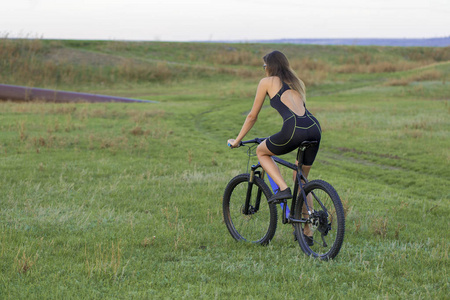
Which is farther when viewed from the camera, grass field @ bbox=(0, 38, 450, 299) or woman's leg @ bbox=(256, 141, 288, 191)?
woman's leg @ bbox=(256, 141, 288, 191)

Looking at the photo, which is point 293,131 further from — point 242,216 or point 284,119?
point 242,216

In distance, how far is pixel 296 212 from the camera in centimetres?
550

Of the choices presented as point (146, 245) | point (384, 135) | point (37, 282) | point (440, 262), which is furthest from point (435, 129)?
point (37, 282)

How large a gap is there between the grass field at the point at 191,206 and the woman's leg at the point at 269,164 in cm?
84

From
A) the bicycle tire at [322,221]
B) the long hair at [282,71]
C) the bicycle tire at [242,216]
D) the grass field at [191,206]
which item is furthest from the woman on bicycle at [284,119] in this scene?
the grass field at [191,206]

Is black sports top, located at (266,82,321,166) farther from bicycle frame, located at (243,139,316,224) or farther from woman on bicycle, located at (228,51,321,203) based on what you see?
bicycle frame, located at (243,139,316,224)

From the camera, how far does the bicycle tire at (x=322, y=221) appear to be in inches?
191

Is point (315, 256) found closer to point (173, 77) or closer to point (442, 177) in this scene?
point (442, 177)

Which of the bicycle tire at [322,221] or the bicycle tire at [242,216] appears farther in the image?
the bicycle tire at [242,216]

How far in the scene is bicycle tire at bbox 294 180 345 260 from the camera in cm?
486

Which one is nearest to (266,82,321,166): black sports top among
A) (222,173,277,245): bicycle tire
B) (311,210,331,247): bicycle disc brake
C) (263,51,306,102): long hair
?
(263,51,306,102): long hair

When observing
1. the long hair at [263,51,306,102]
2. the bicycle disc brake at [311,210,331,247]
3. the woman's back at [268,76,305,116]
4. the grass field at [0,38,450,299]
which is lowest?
the grass field at [0,38,450,299]

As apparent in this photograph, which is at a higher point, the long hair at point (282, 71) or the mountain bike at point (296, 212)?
the long hair at point (282, 71)

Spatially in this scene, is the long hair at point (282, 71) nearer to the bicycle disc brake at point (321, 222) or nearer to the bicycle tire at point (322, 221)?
the bicycle tire at point (322, 221)
